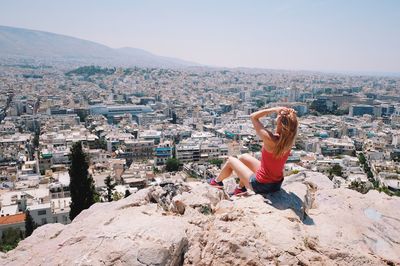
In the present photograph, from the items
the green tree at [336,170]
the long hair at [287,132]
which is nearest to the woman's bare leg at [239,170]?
the long hair at [287,132]

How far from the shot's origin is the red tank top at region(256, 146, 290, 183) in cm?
376

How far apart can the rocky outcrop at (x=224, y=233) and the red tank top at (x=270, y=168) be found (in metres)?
0.18

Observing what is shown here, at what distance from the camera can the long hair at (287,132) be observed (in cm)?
359

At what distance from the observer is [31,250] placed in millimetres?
3324

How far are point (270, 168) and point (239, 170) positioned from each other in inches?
18.6

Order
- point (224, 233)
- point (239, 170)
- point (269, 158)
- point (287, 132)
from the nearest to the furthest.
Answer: point (224, 233)
point (287, 132)
point (269, 158)
point (239, 170)

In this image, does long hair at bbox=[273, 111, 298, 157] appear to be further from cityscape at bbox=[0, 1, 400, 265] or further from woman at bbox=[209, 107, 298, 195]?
cityscape at bbox=[0, 1, 400, 265]

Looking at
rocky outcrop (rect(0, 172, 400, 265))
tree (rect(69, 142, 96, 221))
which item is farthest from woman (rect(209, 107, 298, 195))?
tree (rect(69, 142, 96, 221))

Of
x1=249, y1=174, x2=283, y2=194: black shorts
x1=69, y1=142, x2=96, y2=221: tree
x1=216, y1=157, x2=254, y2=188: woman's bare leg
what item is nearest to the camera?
x1=249, y1=174, x2=283, y2=194: black shorts

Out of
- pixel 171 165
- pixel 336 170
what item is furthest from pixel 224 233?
pixel 171 165

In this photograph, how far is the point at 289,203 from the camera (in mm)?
3789

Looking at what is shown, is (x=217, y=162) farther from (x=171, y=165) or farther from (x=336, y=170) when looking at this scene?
(x=336, y=170)

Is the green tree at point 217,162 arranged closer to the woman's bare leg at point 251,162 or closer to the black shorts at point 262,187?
the woman's bare leg at point 251,162

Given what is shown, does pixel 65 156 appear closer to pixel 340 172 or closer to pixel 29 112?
pixel 340 172
